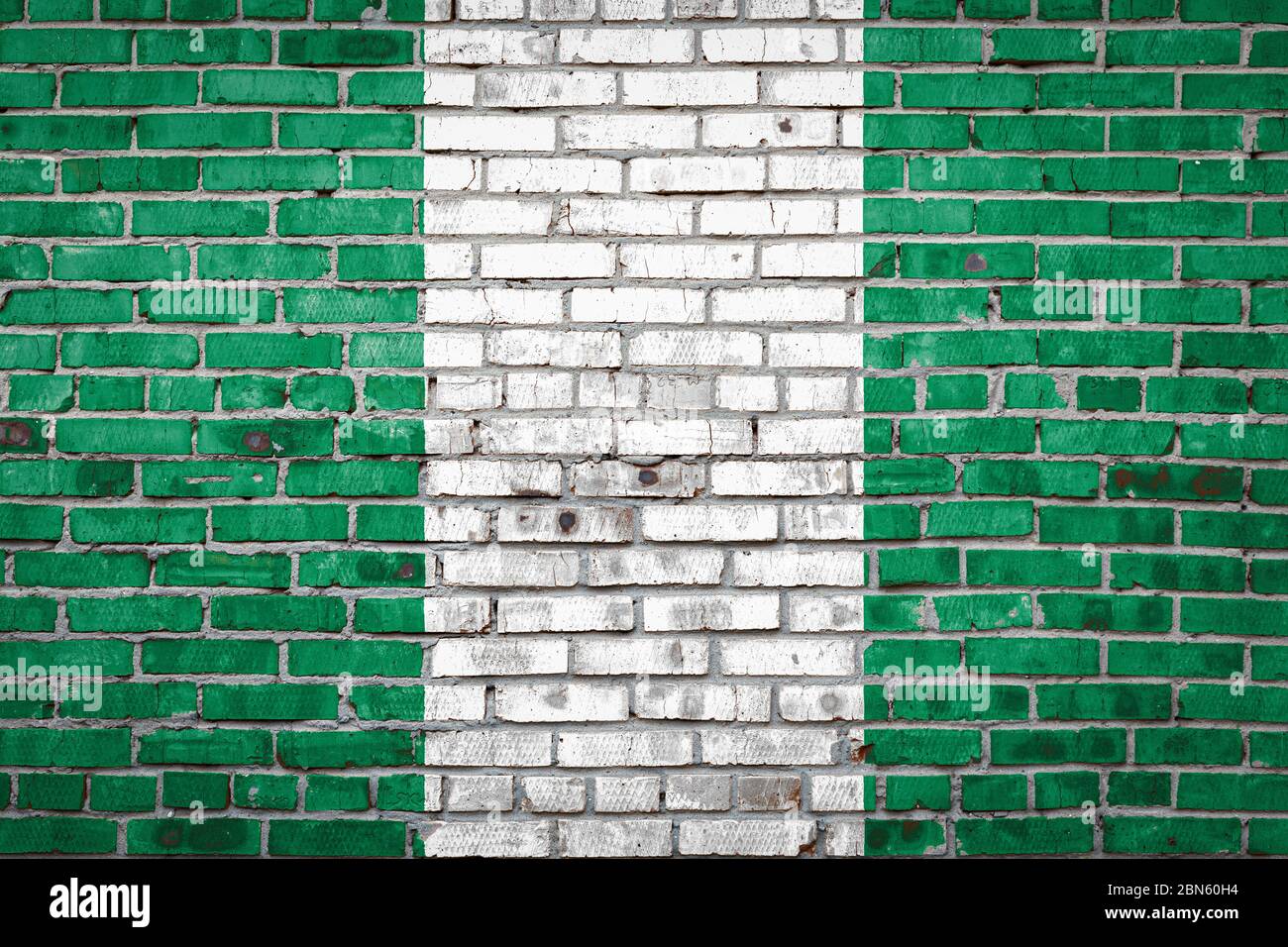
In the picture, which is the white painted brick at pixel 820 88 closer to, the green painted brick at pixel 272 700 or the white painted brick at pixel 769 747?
the white painted brick at pixel 769 747

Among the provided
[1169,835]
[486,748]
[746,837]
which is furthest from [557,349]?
[1169,835]

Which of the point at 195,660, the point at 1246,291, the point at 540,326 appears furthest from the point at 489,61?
the point at 1246,291

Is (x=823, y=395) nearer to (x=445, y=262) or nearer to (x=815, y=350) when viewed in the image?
(x=815, y=350)

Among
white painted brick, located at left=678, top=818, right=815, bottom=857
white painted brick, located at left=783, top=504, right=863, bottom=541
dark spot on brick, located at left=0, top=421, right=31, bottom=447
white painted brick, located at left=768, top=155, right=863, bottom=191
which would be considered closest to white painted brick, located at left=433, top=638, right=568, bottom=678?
white painted brick, located at left=678, top=818, right=815, bottom=857

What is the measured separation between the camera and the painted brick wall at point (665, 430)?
2512 mm

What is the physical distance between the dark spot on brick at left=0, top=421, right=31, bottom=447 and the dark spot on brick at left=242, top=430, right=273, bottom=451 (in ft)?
1.49

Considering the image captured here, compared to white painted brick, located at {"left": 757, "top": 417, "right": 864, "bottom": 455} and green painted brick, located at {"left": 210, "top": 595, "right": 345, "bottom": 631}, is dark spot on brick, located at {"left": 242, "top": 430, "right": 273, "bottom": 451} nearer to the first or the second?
green painted brick, located at {"left": 210, "top": 595, "right": 345, "bottom": 631}

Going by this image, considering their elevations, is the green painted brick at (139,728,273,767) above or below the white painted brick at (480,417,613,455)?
below

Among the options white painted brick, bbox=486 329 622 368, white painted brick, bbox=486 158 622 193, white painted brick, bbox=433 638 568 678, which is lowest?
white painted brick, bbox=433 638 568 678

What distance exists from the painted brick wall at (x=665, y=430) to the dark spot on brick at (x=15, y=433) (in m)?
0.01

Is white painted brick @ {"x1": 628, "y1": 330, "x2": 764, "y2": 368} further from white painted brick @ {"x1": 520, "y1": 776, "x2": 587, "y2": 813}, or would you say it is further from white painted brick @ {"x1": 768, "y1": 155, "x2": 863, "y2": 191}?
white painted brick @ {"x1": 520, "y1": 776, "x2": 587, "y2": 813}

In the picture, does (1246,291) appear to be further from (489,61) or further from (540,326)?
(489,61)

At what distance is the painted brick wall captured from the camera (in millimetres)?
2512

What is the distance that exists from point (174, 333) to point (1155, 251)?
6.78 ft
